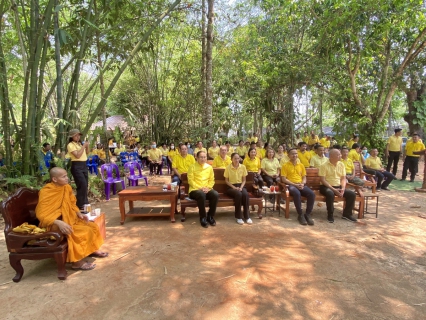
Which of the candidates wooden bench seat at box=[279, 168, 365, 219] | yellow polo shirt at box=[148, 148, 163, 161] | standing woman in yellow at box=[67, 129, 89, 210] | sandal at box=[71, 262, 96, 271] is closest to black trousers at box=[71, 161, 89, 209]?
standing woman in yellow at box=[67, 129, 89, 210]

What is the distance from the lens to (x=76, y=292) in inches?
113

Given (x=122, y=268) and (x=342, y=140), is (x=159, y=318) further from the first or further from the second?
(x=342, y=140)

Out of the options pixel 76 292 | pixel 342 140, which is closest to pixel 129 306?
pixel 76 292

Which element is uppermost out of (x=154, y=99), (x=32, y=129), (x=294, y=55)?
(x=294, y=55)

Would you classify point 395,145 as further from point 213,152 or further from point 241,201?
point 241,201

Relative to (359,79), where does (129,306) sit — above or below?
below

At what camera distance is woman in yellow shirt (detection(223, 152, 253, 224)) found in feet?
16.8

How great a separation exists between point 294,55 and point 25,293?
32.3ft

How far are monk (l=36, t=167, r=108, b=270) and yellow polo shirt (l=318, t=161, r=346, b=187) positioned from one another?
13.2 ft

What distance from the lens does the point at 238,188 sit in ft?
17.2

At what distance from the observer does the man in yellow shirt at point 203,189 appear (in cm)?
491

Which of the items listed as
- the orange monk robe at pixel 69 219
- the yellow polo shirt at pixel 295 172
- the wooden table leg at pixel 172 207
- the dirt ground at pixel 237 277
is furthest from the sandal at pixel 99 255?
the yellow polo shirt at pixel 295 172

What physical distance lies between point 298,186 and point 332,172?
70 cm

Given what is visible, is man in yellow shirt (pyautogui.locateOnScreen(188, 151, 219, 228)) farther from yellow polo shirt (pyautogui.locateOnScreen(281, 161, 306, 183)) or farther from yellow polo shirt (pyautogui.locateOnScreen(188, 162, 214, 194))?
yellow polo shirt (pyautogui.locateOnScreen(281, 161, 306, 183))
